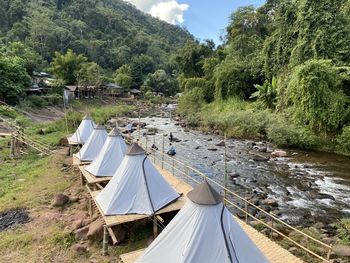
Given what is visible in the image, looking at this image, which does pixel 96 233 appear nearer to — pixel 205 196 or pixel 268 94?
pixel 205 196

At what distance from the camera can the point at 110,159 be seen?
1317 cm

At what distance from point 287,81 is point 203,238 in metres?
24.8

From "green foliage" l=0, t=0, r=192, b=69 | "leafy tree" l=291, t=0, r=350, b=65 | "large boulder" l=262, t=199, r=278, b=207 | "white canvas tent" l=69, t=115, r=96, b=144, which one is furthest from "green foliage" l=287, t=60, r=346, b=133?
"green foliage" l=0, t=0, r=192, b=69

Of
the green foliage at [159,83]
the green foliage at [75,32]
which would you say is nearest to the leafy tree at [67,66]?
the green foliage at [75,32]

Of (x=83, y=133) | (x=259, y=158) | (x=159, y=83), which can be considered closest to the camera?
(x=83, y=133)

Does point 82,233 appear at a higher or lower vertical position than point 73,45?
lower

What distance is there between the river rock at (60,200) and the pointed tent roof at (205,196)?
7.85m

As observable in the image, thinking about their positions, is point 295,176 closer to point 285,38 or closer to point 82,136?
point 82,136

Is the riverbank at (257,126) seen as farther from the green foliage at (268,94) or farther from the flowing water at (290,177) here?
the green foliage at (268,94)

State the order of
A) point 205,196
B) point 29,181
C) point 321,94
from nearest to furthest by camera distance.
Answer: point 205,196 < point 29,181 < point 321,94

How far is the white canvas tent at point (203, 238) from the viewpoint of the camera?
19.6ft

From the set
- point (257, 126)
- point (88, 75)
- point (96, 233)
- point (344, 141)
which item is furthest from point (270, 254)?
point (88, 75)

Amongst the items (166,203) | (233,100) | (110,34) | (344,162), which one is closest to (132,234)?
(166,203)

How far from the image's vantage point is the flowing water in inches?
522
